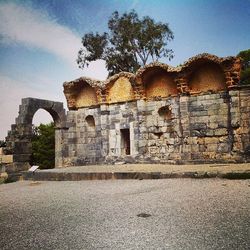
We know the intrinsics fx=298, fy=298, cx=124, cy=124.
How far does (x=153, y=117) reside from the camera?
12.7m

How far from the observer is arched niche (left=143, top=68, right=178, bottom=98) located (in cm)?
1248

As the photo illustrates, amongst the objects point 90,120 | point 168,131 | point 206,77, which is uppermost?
point 206,77

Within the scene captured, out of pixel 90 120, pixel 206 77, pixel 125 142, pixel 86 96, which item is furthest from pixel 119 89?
pixel 206 77

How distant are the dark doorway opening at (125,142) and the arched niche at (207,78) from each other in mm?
3553

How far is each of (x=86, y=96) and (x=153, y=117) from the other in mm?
3785

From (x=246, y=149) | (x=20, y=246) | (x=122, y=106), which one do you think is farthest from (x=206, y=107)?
(x=20, y=246)

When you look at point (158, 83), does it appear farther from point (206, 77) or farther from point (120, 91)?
point (206, 77)

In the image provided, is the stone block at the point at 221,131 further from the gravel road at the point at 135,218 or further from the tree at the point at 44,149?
the tree at the point at 44,149

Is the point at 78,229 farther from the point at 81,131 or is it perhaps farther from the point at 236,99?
the point at 81,131

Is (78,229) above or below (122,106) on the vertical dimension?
below

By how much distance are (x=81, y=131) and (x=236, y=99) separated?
24.1 ft

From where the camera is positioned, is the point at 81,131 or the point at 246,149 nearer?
the point at 246,149

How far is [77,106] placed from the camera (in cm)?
1480

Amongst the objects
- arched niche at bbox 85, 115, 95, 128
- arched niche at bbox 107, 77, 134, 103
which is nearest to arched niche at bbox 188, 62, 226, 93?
arched niche at bbox 107, 77, 134, 103
